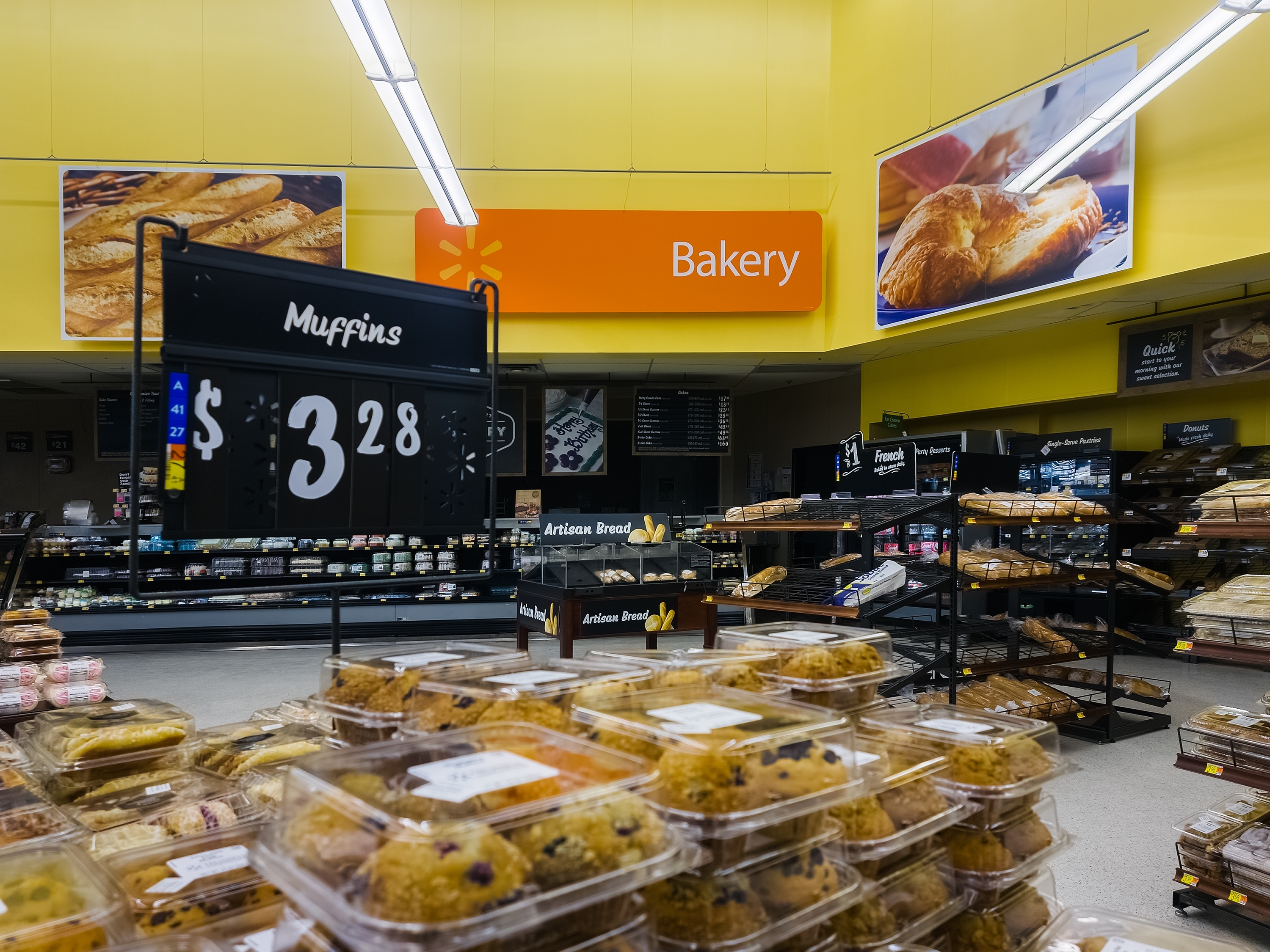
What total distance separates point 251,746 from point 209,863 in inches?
25.1

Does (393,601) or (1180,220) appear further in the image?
(393,601)

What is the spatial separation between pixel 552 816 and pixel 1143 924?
1104 mm

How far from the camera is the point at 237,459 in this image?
65.7 inches

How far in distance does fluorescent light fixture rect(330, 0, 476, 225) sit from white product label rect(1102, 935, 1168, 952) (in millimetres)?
4095

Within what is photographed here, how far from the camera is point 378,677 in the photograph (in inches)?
54.6

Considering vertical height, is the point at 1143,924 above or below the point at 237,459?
below

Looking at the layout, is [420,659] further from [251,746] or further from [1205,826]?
[1205,826]

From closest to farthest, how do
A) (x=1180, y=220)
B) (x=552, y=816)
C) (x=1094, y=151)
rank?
(x=552, y=816)
(x=1180, y=220)
(x=1094, y=151)

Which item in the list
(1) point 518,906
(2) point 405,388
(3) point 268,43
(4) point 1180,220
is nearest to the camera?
(1) point 518,906

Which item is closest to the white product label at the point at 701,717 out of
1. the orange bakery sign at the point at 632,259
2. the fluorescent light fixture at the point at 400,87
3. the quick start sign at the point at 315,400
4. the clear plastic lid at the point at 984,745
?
the clear plastic lid at the point at 984,745

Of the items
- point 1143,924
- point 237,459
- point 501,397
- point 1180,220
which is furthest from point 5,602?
point 1180,220

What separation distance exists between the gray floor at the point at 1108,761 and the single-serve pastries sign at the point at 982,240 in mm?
3250

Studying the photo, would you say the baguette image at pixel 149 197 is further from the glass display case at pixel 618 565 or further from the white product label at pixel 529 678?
the white product label at pixel 529 678

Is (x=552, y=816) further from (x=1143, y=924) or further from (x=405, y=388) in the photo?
(x=405, y=388)
